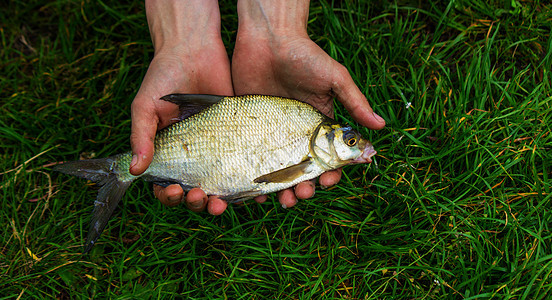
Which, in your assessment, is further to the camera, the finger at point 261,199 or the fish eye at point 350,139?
the finger at point 261,199

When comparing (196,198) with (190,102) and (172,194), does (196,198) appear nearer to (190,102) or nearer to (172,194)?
(172,194)

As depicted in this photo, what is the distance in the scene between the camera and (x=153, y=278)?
2992 millimetres

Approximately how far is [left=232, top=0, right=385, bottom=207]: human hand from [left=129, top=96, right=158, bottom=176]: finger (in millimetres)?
909

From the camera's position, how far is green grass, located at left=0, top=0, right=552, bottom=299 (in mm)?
2771

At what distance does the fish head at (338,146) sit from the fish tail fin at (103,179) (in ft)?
4.54

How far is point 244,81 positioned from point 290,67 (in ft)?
1.64

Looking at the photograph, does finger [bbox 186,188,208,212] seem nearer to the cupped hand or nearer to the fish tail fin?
the fish tail fin

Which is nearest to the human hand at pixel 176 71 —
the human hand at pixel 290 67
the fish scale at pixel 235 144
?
the fish scale at pixel 235 144

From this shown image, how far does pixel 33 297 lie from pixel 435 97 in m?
3.57

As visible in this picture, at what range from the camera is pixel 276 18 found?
327 cm

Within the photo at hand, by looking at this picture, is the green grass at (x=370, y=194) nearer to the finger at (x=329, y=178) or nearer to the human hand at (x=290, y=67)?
the finger at (x=329, y=178)

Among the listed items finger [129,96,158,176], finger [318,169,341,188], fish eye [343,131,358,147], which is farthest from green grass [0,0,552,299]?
finger [129,96,158,176]

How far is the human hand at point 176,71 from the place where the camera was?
8.79 ft

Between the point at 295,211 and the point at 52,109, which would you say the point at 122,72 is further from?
the point at 295,211
